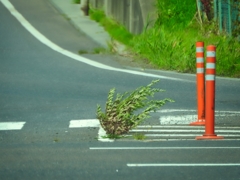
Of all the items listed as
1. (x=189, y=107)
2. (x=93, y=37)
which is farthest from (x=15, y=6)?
(x=189, y=107)

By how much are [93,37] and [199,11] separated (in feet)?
9.24

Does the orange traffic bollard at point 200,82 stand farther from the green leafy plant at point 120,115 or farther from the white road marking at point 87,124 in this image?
the white road marking at point 87,124

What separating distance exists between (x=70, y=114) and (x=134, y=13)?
31.0ft

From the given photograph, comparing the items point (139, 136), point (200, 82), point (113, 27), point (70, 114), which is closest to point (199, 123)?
point (200, 82)

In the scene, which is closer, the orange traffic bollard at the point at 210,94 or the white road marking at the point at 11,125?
the orange traffic bollard at the point at 210,94

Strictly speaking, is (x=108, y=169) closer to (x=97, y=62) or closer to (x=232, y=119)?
(x=232, y=119)

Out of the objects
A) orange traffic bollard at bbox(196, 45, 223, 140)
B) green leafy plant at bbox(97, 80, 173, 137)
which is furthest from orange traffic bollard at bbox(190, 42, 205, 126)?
orange traffic bollard at bbox(196, 45, 223, 140)

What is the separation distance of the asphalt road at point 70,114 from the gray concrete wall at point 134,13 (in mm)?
1248

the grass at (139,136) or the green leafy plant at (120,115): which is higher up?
the green leafy plant at (120,115)

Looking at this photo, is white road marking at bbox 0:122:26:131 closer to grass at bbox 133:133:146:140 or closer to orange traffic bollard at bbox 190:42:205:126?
grass at bbox 133:133:146:140

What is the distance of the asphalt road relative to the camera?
8.10 m

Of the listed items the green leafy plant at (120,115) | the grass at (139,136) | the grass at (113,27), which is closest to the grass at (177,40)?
the grass at (113,27)

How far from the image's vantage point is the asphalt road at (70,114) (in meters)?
8.10

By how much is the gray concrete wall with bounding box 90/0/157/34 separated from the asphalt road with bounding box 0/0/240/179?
4.10ft
